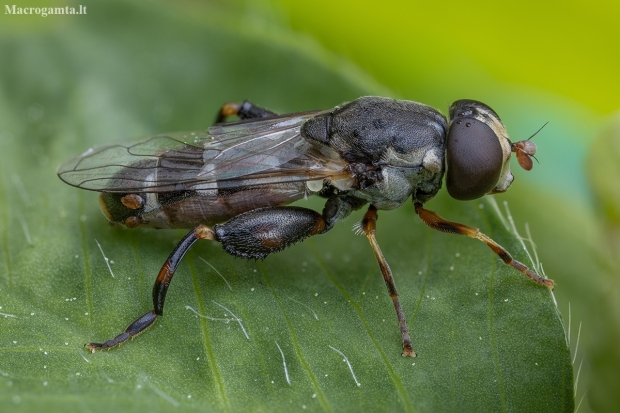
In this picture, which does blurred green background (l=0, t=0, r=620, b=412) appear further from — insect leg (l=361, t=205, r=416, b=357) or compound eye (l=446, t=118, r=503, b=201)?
insect leg (l=361, t=205, r=416, b=357)

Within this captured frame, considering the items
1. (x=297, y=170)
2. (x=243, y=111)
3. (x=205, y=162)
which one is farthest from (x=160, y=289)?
(x=243, y=111)

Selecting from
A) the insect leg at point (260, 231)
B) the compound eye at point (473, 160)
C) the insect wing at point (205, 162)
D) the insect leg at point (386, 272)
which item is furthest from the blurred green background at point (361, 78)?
the insect leg at point (386, 272)

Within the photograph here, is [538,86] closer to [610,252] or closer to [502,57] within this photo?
[502,57]

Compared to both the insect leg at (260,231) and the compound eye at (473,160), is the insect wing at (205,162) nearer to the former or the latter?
the insect leg at (260,231)

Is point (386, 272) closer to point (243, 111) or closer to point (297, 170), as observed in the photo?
point (297, 170)

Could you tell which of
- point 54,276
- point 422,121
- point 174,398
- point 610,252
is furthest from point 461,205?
point 54,276
